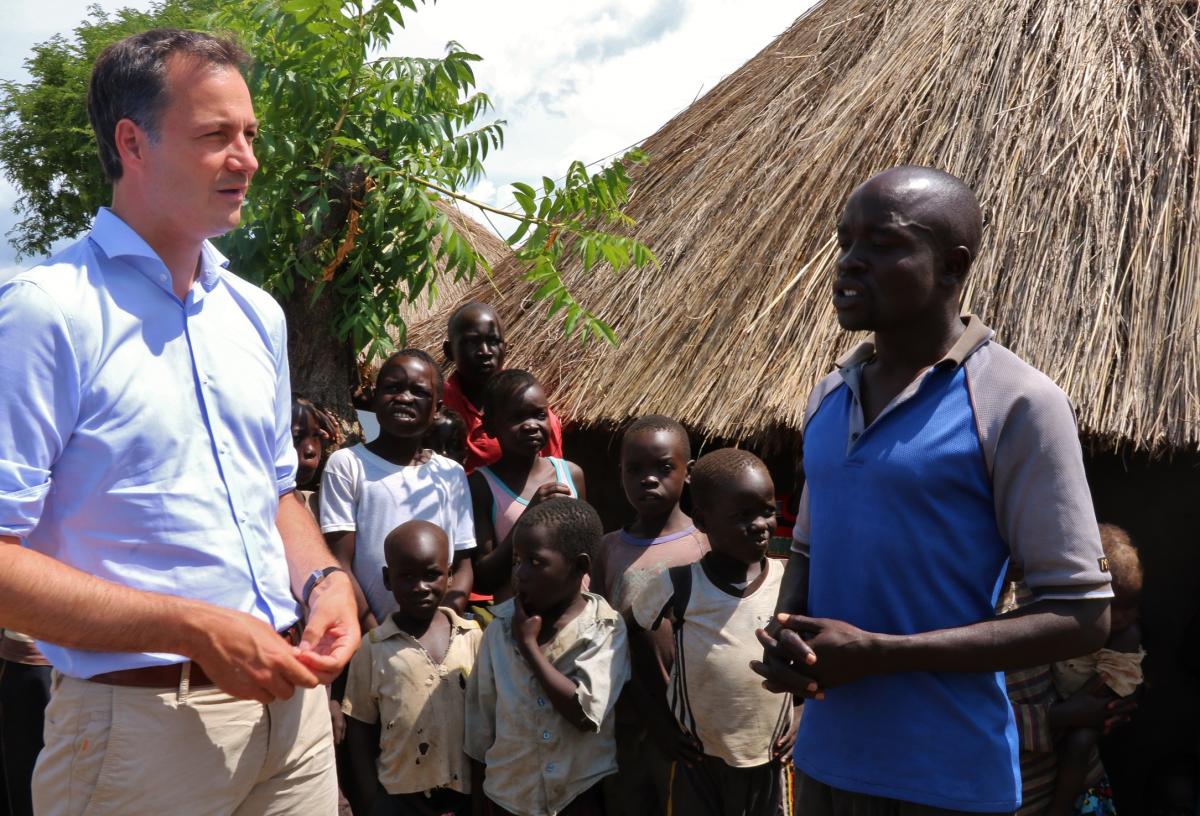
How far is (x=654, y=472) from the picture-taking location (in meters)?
4.02

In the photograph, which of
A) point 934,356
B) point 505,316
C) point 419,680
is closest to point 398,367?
point 419,680

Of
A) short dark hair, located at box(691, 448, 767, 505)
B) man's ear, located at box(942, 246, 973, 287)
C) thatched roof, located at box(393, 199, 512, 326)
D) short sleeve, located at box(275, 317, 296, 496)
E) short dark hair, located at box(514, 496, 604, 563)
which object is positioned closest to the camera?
man's ear, located at box(942, 246, 973, 287)

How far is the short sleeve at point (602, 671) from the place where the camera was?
350 centimetres

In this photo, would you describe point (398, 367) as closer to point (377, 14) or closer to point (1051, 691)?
point (377, 14)

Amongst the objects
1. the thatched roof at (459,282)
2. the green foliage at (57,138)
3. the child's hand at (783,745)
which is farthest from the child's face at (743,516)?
the green foliage at (57,138)

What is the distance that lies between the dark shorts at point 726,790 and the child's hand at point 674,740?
0.09 feet

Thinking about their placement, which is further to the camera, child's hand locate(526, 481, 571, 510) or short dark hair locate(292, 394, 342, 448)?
short dark hair locate(292, 394, 342, 448)

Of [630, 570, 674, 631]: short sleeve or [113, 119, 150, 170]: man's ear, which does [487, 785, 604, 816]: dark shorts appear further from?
[113, 119, 150, 170]: man's ear

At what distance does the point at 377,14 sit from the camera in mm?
4391

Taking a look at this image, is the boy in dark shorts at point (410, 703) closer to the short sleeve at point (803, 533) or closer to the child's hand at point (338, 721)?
the child's hand at point (338, 721)

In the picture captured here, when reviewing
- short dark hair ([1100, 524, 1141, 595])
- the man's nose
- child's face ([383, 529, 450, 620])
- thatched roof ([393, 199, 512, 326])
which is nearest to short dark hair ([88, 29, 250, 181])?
the man's nose

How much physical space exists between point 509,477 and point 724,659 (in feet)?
4.61

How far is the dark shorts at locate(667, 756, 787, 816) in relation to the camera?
3447 mm

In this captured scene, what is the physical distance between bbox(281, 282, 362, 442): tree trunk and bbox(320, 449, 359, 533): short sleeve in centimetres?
73
